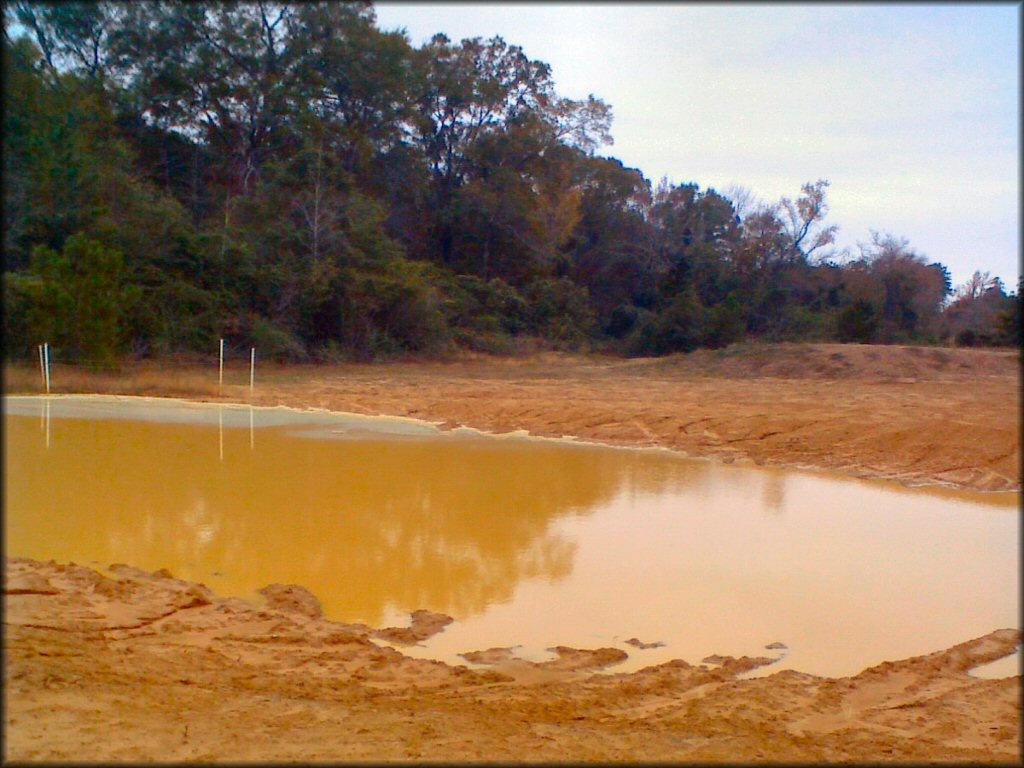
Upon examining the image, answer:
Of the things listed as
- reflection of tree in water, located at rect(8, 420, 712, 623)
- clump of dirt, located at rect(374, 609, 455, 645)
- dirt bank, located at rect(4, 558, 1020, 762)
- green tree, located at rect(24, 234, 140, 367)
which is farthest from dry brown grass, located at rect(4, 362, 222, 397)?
clump of dirt, located at rect(374, 609, 455, 645)

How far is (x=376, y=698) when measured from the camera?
4.95m

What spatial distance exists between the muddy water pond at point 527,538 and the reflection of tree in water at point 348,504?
0.04 meters

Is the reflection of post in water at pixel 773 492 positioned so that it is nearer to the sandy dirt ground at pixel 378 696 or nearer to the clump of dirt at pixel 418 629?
the sandy dirt ground at pixel 378 696

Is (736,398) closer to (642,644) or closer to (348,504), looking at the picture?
(348,504)

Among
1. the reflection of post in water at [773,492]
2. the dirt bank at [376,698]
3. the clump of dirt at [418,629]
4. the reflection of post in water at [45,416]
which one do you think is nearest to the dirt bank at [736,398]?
the reflection of post in water at [45,416]

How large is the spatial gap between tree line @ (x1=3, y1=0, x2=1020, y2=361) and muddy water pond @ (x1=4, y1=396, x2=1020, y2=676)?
276 inches

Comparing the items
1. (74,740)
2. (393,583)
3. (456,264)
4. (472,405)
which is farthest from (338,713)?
(456,264)

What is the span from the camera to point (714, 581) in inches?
309

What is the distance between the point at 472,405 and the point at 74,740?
15507mm

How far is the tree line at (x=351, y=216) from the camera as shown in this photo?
23672mm

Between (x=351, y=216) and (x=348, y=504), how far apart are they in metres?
23.4

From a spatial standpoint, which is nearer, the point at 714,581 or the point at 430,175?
the point at 714,581

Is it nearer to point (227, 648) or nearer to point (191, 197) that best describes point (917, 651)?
point (227, 648)

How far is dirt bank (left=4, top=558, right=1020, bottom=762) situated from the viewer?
3.95 m
